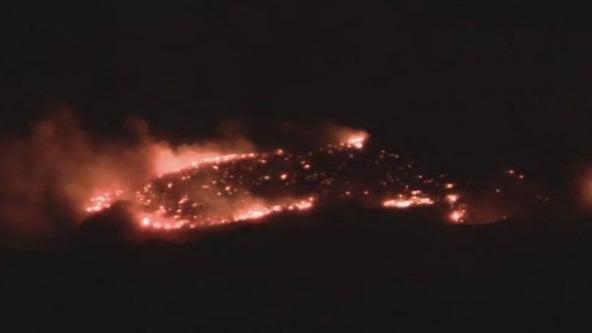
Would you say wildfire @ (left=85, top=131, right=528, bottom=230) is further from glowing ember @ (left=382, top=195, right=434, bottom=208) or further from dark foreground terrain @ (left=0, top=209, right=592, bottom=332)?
dark foreground terrain @ (left=0, top=209, right=592, bottom=332)

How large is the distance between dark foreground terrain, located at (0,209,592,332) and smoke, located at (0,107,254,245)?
251 millimetres

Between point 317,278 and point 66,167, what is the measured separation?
2.09 m

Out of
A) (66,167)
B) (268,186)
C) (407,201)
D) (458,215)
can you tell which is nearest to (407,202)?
(407,201)

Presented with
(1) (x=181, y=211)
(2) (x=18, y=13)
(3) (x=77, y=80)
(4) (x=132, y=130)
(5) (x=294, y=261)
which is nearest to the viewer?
(5) (x=294, y=261)

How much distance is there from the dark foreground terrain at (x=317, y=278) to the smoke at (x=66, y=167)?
0.25 metres

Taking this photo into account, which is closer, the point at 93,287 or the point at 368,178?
the point at 93,287

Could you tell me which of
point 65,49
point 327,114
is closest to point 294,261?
point 327,114

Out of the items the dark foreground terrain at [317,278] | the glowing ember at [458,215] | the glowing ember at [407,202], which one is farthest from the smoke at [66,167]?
the glowing ember at [458,215]

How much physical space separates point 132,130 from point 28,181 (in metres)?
0.87

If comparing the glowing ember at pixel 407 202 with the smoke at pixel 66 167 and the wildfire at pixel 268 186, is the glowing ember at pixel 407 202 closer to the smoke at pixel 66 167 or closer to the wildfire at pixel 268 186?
the wildfire at pixel 268 186

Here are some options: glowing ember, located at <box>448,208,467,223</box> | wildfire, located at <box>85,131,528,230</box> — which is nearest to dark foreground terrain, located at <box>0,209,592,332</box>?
glowing ember, located at <box>448,208,467,223</box>

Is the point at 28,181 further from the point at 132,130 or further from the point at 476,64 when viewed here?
the point at 476,64

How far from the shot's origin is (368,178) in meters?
5.95

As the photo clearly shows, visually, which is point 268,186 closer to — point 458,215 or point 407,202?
point 407,202
